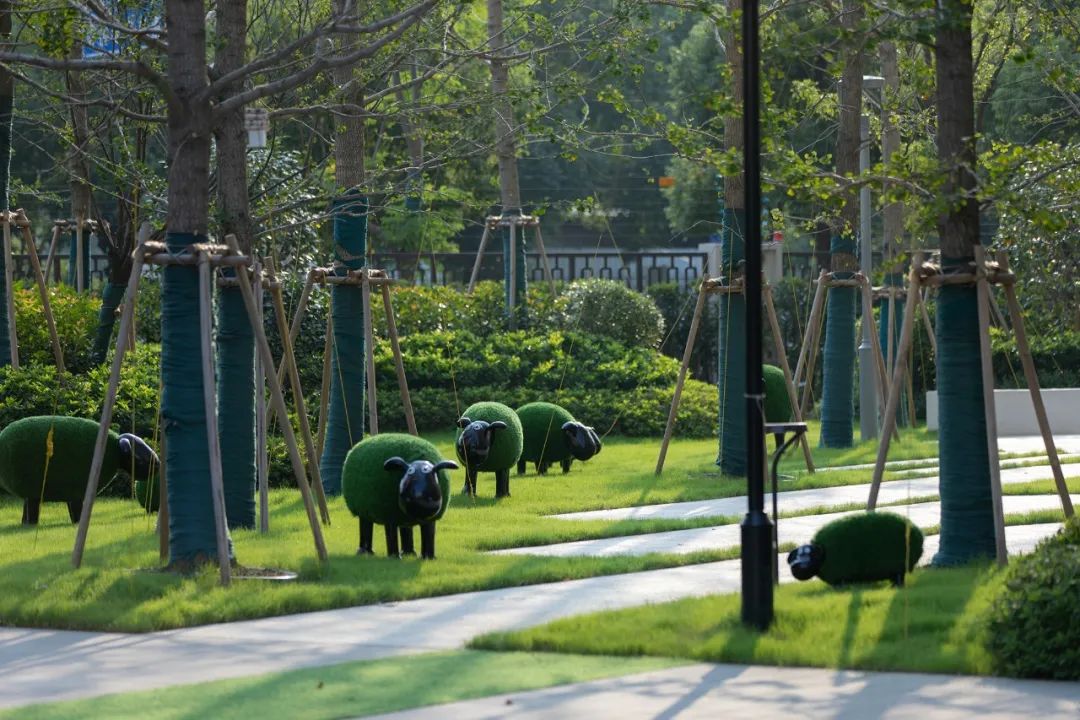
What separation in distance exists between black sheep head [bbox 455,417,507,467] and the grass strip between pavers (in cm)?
602

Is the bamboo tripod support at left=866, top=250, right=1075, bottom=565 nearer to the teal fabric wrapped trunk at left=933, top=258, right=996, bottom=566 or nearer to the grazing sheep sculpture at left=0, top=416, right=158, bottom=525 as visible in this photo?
the teal fabric wrapped trunk at left=933, top=258, right=996, bottom=566

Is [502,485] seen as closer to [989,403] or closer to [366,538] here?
[366,538]

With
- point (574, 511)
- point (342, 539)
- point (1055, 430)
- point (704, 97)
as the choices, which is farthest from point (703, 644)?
point (1055, 430)

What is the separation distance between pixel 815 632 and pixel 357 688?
248cm

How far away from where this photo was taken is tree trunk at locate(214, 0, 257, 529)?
40.9 ft

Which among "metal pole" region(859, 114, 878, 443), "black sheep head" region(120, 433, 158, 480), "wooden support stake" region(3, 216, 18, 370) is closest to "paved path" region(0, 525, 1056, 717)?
"black sheep head" region(120, 433, 158, 480)

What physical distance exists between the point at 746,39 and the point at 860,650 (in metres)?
3.33

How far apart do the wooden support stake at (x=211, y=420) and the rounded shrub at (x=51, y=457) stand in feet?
10.9

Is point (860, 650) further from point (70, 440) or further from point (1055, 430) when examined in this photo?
point (1055, 430)

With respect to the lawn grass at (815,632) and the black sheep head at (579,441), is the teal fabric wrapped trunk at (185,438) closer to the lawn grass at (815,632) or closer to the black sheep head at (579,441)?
the lawn grass at (815,632)

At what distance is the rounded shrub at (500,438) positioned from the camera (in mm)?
14820

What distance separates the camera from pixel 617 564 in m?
11.1

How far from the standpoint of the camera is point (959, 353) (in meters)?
10.4

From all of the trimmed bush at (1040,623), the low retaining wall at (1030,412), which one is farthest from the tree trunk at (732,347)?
the trimmed bush at (1040,623)
